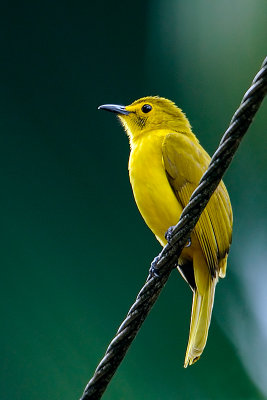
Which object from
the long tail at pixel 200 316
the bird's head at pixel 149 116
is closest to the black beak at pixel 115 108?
the bird's head at pixel 149 116

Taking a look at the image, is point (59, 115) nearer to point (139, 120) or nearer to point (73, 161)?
point (73, 161)

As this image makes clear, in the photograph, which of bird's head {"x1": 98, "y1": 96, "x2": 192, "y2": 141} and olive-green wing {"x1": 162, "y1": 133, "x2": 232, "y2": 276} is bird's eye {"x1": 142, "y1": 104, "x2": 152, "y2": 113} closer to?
bird's head {"x1": 98, "y1": 96, "x2": 192, "y2": 141}

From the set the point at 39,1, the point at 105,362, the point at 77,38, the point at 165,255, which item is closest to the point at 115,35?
the point at 77,38

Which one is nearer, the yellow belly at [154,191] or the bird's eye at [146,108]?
the yellow belly at [154,191]

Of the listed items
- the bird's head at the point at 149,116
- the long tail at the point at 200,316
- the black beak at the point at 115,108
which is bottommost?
the long tail at the point at 200,316

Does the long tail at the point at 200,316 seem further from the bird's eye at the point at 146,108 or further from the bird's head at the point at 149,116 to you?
the bird's eye at the point at 146,108

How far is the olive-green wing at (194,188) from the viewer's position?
2559mm

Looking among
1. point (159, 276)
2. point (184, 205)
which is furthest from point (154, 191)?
point (159, 276)

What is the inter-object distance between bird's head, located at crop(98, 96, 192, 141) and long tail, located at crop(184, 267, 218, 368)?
77 cm

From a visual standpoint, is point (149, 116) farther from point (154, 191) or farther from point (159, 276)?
point (159, 276)

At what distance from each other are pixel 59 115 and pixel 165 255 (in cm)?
178

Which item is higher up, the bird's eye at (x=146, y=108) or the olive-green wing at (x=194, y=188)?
the bird's eye at (x=146, y=108)

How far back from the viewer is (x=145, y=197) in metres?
2.68

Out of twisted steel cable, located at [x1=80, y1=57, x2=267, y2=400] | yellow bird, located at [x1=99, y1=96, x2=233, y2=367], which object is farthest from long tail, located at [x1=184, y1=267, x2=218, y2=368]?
twisted steel cable, located at [x1=80, y1=57, x2=267, y2=400]
